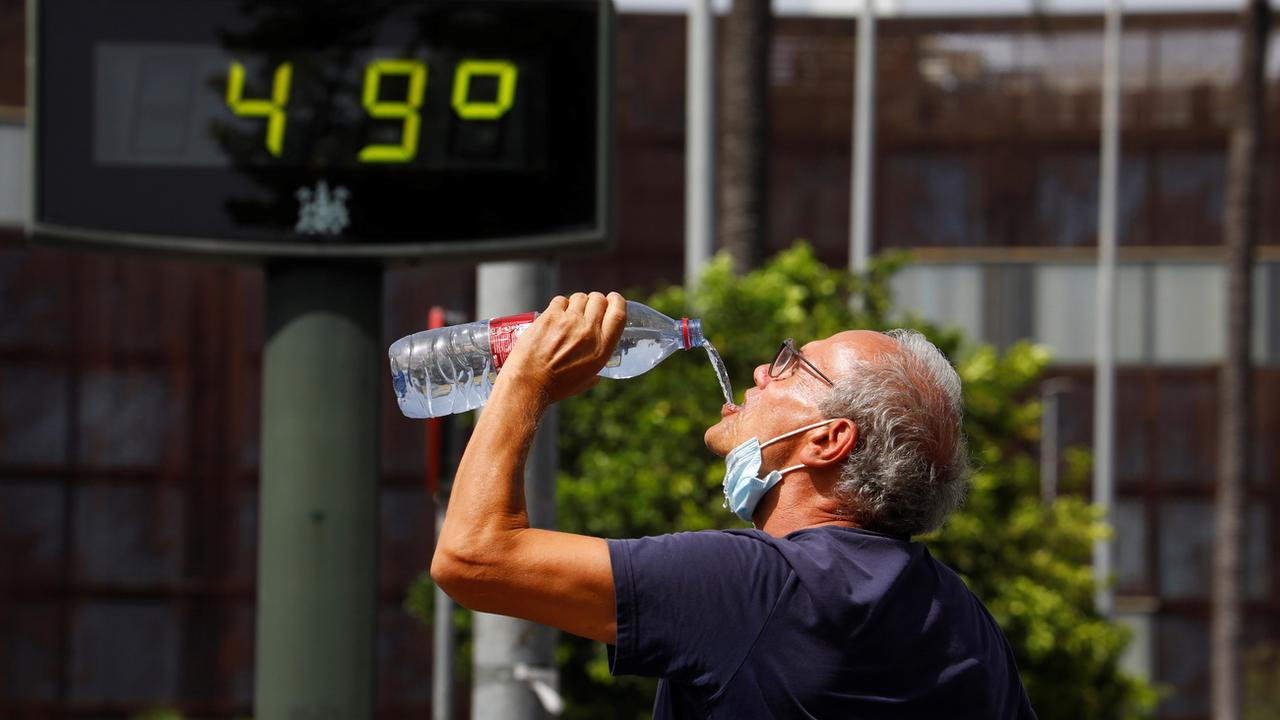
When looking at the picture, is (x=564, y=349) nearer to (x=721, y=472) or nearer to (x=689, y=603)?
(x=689, y=603)

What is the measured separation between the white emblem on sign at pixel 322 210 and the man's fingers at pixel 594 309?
2.50 metres

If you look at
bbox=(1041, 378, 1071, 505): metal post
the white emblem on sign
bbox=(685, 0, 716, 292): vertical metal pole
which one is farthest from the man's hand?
bbox=(1041, 378, 1071, 505): metal post

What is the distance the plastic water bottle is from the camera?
360 centimetres

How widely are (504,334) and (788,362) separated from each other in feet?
2.14

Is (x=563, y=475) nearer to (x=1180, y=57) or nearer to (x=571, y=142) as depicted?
(x=571, y=142)

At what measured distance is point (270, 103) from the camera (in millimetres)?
5121

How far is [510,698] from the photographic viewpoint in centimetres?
611

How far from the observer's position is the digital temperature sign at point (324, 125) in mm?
5102

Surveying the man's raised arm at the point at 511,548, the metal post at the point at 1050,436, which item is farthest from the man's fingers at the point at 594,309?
the metal post at the point at 1050,436

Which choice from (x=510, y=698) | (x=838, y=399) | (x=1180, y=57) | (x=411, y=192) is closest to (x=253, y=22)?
(x=411, y=192)

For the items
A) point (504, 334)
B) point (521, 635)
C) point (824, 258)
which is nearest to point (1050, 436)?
point (824, 258)

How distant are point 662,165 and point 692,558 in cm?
2366

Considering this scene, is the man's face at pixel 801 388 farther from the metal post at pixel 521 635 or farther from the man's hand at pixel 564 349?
the metal post at pixel 521 635

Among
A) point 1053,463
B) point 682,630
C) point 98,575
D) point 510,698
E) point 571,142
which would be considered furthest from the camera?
point 1053,463
